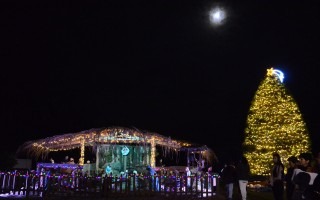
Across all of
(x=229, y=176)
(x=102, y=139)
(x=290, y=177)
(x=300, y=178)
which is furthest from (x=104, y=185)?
(x=300, y=178)

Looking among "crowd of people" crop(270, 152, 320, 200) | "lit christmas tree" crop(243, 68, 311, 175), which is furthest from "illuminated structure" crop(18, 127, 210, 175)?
"crowd of people" crop(270, 152, 320, 200)

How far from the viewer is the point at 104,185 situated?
13750 millimetres

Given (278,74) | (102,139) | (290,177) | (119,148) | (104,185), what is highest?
(278,74)

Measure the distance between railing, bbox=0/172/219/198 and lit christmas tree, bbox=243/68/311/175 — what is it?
1443cm

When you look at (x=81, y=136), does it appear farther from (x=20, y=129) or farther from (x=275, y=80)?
(x=20, y=129)

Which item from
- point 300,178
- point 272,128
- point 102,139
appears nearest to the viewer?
point 300,178

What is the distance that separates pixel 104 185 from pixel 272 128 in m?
18.1

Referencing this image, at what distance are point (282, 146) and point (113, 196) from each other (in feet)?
58.8

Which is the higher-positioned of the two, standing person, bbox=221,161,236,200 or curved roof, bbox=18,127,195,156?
curved roof, bbox=18,127,195,156

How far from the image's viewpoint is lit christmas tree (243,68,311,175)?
2745 cm

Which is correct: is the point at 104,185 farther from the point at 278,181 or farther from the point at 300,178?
the point at 300,178

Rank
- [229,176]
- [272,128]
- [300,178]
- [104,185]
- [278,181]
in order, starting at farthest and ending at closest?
[272,128]
[104,185]
[229,176]
[278,181]
[300,178]

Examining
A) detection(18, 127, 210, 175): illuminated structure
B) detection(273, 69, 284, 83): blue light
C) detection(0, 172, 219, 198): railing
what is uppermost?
detection(273, 69, 284, 83): blue light

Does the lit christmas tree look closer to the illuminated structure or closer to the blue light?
the blue light
